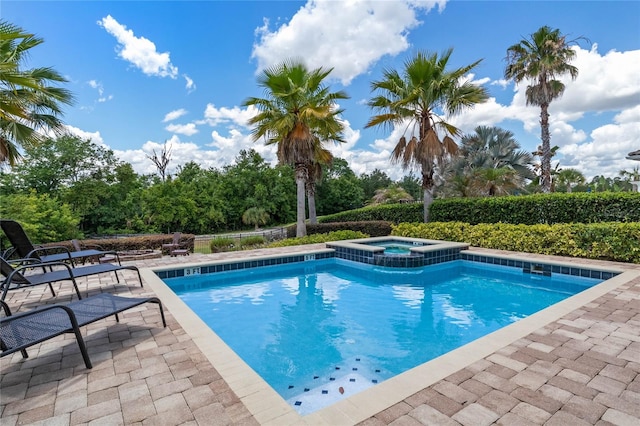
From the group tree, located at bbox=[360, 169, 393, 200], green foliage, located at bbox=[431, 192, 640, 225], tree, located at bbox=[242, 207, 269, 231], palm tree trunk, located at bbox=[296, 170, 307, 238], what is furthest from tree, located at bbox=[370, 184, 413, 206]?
tree, located at bbox=[360, 169, 393, 200]

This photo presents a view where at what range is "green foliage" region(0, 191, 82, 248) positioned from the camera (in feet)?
46.2

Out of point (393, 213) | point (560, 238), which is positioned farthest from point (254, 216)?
point (560, 238)

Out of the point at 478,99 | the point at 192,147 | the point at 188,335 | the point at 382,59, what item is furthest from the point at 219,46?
the point at 192,147

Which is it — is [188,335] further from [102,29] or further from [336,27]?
[102,29]

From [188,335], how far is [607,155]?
23.2 metres

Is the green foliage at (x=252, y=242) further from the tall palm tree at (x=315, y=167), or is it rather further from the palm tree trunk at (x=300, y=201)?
the tall palm tree at (x=315, y=167)

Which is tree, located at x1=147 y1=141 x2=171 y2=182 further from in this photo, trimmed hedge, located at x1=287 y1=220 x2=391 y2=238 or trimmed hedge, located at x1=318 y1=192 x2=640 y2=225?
trimmed hedge, located at x1=318 y1=192 x2=640 y2=225

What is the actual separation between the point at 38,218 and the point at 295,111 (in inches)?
477

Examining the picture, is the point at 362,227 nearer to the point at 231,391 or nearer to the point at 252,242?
the point at 252,242

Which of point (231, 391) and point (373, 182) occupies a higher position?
point (373, 182)

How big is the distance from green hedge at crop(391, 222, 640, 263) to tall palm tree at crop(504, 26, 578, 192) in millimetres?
7052

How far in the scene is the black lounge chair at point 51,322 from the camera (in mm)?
2475

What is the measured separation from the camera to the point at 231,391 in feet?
8.27

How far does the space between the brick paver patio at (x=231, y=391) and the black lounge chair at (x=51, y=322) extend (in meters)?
0.29
